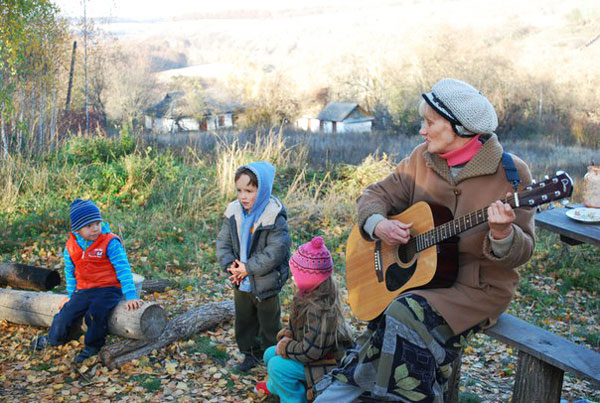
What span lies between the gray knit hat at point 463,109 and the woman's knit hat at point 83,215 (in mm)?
2660

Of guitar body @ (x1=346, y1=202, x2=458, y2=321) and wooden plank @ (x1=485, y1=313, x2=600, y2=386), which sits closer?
wooden plank @ (x1=485, y1=313, x2=600, y2=386)

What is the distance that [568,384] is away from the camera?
4.35 metres

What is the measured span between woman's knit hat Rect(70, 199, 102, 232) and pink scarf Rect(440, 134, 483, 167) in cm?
268

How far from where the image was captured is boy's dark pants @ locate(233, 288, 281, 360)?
425 centimetres

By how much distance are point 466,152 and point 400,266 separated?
0.74 m

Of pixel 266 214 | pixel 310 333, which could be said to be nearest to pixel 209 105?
pixel 266 214

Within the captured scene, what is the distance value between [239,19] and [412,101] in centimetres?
11352

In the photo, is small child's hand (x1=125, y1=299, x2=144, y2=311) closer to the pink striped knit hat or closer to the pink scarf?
the pink striped knit hat

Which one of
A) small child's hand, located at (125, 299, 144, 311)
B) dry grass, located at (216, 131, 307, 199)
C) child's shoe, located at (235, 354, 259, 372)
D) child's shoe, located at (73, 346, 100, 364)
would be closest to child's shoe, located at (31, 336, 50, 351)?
child's shoe, located at (73, 346, 100, 364)

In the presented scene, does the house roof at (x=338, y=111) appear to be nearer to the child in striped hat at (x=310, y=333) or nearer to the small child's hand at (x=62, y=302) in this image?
the small child's hand at (x=62, y=302)

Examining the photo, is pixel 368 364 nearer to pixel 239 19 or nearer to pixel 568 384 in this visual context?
pixel 568 384

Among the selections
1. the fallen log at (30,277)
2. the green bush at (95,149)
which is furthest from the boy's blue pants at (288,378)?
the green bush at (95,149)

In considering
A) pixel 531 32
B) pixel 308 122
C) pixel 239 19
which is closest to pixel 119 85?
pixel 308 122

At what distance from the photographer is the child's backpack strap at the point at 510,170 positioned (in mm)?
3026
